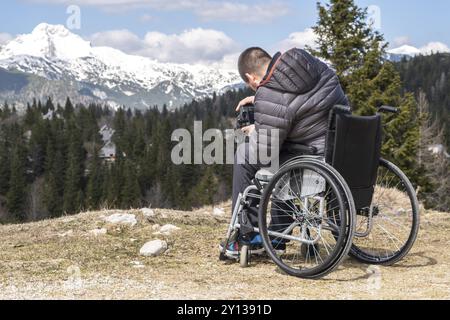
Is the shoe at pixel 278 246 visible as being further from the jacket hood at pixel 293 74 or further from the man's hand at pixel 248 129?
the jacket hood at pixel 293 74

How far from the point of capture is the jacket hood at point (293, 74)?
4.78 metres

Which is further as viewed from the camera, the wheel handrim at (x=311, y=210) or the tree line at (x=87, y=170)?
the tree line at (x=87, y=170)

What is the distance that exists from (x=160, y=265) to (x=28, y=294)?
1.50m

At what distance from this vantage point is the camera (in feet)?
17.6

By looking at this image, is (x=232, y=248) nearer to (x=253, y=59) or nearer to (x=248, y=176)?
(x=248, y=176)

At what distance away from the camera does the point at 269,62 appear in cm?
514

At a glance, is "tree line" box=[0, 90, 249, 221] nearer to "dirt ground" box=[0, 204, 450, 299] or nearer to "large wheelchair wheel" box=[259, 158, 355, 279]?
"dirt ground" box=[0, 204, 450, 299]

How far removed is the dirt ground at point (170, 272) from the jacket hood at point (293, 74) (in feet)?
5.47

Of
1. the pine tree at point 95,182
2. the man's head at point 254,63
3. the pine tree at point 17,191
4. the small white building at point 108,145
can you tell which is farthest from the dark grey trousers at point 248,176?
the small white building at point 108,145

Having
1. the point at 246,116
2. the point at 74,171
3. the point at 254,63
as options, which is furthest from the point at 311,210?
the point at 74,171

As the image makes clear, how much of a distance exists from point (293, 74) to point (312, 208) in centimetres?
121

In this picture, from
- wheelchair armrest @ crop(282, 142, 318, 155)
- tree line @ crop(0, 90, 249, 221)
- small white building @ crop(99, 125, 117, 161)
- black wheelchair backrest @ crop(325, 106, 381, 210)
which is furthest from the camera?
small white building @ crop(99, 125, 117, 161)

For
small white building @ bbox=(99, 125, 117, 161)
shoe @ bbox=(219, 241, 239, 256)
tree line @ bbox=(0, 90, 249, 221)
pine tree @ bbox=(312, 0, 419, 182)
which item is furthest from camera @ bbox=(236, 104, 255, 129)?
small white building @ bbox=(99, 125, 117, 161)
